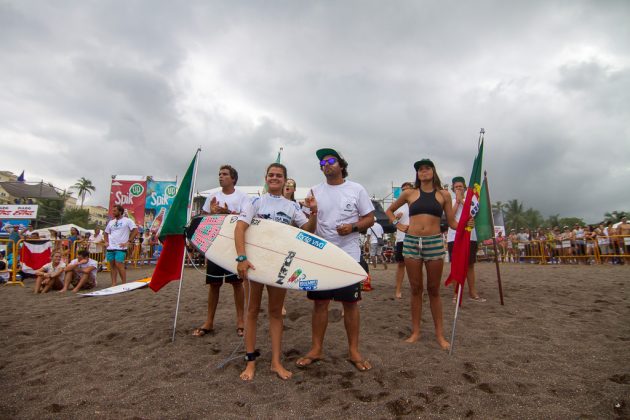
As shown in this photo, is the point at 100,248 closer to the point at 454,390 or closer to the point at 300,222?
the point at 300,222

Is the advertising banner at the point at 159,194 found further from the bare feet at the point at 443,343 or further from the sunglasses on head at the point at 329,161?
the bare feet at the point at 443,343

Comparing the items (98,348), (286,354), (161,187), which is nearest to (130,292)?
(98,348)

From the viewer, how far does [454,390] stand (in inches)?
93.7

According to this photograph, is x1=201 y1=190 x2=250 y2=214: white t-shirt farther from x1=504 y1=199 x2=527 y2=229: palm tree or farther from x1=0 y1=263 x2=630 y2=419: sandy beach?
x1=504 y1=199 x2=527 y2=229: palm tree

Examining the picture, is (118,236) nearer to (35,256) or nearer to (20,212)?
(35,256)

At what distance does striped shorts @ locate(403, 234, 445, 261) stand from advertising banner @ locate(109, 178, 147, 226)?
62.6 ft

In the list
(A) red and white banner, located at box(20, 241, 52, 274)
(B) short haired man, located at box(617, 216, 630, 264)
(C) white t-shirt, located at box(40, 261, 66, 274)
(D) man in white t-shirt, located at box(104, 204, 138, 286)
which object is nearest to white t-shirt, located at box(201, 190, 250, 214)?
(D) man in white t-shirt, located at box(104, 204, 138, 286)

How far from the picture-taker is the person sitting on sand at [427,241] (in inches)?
134

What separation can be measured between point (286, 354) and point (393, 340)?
1.15m

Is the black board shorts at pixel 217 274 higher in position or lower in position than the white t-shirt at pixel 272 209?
lower

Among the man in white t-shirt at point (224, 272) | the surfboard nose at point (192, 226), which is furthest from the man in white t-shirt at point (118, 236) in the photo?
the surfboard nose at point (192, 226)

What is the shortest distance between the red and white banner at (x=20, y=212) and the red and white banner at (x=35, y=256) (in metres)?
19.3

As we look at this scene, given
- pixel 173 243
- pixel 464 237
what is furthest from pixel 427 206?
pixel 173 243

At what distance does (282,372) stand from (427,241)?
1909mm
